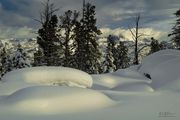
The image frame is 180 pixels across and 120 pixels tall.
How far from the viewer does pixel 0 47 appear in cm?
5203

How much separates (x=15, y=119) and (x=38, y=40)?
34.8m

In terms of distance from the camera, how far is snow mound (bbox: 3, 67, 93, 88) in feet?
43.8

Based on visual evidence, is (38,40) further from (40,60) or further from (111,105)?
(111,105)


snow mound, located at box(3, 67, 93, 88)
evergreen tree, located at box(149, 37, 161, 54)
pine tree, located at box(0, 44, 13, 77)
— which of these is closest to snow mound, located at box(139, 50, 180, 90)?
snow mound, located at box(3, 67, 93, 88)

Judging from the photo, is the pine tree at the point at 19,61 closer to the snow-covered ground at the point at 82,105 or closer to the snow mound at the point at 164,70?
the snow mound at the point at 164,70

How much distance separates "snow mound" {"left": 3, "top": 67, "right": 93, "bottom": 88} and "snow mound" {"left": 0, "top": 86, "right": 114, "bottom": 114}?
4627 millimetres

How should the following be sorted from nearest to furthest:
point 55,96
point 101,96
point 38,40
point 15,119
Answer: point 15,119 → point 55,96 → point 101,96 → point 38,40

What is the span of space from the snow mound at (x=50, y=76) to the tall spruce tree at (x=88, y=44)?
28.7 meters

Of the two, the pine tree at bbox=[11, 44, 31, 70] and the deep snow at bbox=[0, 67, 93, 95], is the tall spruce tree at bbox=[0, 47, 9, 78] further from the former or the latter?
the deep snow at bbox=[0, 67, 93, 95]

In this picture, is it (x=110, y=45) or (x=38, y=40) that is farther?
(x=110, y=45)

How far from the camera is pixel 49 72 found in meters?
13.6

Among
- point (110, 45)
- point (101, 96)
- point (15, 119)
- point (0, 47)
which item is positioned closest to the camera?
point (15, 119)

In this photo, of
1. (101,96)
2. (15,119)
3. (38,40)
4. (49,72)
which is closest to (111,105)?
(101,96)

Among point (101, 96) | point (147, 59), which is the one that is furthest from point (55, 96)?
point (147, 59)
